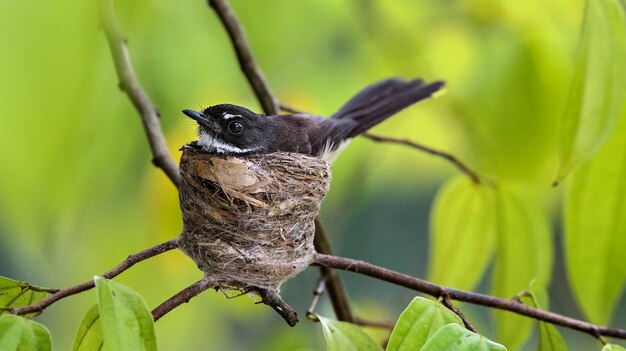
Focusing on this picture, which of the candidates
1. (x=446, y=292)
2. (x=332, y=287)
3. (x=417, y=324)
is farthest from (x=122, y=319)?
(x=332, y=287)

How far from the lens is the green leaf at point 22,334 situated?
770 mm

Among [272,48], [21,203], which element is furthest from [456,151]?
[21,203]

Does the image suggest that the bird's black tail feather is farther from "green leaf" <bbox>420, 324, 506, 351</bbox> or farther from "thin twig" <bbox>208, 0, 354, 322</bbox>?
"green leaf" <bbox>420, 324, 506, 351</bbox>

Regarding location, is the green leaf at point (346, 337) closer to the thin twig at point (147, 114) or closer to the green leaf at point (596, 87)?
the green leaf at point (596, 87)

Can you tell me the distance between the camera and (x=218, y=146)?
161cm

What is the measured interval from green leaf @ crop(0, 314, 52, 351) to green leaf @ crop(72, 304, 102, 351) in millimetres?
79

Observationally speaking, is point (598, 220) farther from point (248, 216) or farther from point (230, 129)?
point (230, 129)

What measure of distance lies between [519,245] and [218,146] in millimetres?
653

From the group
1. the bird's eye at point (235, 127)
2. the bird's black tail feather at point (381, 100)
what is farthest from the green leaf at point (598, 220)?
the bird's eye at point (235, 127)

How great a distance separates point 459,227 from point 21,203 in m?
0.97

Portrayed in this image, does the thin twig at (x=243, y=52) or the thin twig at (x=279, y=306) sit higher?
the thin twig at (x=243, y=52)

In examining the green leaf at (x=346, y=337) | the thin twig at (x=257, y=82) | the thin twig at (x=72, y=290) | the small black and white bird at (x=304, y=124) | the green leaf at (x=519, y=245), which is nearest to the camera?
the thin twig at (x=72, y=290)

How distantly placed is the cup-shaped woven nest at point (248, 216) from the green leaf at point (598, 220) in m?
0.45

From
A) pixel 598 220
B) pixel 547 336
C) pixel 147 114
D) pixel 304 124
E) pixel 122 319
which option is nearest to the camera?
pixel 122 319
